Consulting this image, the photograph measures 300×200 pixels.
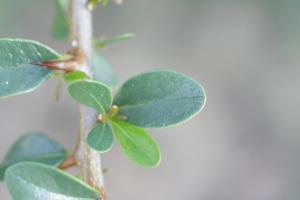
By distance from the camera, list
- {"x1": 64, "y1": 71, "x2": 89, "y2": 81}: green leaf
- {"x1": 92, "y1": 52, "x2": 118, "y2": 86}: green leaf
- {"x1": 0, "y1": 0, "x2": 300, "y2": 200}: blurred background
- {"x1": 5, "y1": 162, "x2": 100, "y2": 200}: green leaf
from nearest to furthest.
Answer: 1. {"x1": 5, "y1": 162, "x2": 100, "y2": 200}: green leaf
2. {"x1": 64, "y1": 71, "x2": 89, "y2": 81}: green leaf
3. {"x1": 92, "y1": 52, "x2": 118, "y2": 86}: green leaf
4. {"x1": 0, "y1": 0, "x2": 300, "y2": 200}: blurred background

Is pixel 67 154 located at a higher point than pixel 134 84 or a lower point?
lower

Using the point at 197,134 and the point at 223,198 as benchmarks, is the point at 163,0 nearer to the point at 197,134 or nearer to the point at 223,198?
the point at 197,134

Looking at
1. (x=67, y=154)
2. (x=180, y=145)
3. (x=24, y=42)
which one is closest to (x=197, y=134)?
(x=180, y=145)

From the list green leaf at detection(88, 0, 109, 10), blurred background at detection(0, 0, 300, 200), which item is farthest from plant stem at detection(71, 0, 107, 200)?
blurred background at detection(0, 0, 300, 200)

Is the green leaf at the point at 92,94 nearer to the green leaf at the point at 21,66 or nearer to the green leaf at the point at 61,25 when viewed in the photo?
the green leaf at the point at 21,66

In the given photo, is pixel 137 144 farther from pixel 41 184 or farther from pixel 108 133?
A: pixel 41 184

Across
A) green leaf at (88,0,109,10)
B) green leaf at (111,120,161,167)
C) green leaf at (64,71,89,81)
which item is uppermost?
green leaf at (88,0,109,10)

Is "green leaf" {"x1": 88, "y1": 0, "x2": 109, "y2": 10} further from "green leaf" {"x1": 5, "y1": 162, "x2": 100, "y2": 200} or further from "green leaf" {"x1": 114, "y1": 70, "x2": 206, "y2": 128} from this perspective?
"green leaf" {"x1": 5, "y1": 162, "x2": 100, "y2": 200}
